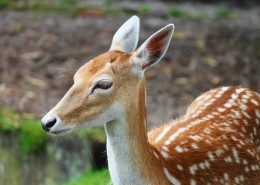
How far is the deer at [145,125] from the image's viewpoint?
3986mm

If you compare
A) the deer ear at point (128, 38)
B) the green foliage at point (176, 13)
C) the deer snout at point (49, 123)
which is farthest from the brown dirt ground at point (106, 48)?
the deer snout at point (49, 123)

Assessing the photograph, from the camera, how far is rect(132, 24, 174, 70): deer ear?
13.6 ft

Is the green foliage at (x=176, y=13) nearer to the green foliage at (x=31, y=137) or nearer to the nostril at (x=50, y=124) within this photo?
the green foliage at (x=31, y=137)

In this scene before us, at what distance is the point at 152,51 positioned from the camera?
4168 millimetres

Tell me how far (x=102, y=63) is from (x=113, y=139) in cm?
43

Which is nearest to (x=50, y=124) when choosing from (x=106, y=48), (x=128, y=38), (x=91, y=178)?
(x=128, y=38)

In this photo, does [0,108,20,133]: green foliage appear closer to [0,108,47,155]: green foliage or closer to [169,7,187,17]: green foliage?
[0,108,47,155]: green foliage

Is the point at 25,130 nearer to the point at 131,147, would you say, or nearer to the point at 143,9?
the point at 131,147

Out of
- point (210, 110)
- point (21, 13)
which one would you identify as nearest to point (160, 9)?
point (21, 13)

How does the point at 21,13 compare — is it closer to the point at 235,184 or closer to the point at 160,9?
the point at 160,9

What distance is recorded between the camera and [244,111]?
5.07m

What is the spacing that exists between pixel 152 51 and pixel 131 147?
557 millimetres

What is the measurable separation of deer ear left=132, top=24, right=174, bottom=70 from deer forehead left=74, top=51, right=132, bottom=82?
0.06m

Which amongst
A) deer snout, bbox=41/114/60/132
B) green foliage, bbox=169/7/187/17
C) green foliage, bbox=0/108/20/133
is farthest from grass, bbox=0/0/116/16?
deer snout, bbox=41/114/60/132
